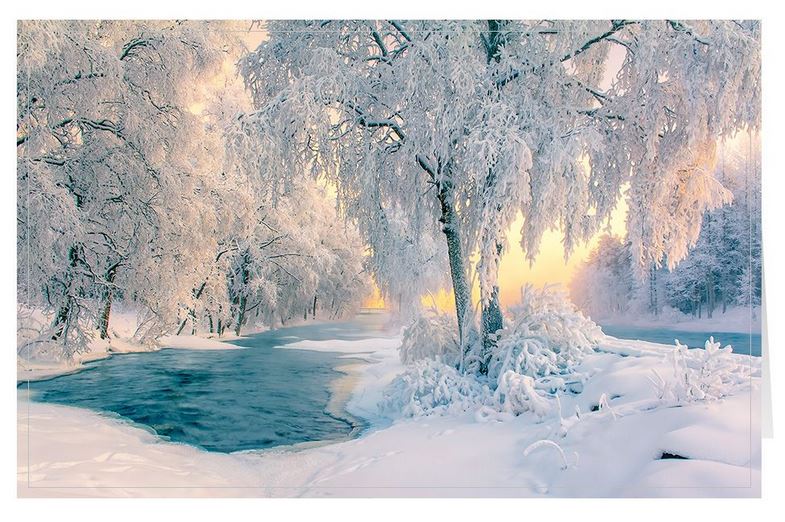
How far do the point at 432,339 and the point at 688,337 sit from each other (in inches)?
70.3

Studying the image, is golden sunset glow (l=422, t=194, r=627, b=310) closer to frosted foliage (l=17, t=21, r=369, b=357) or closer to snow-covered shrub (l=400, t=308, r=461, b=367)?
snow-covered shrub (l=400, t=308, r=461, b=367)

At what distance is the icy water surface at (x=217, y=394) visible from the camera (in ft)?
12.7

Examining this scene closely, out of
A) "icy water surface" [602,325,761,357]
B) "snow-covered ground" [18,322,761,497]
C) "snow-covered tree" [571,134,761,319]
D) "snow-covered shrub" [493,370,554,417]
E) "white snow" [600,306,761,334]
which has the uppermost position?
"snow-covered tree" [571,134,761,319]

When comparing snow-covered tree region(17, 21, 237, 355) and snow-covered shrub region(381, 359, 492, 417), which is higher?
snow-covered tree region(17, 21, 237, 355)

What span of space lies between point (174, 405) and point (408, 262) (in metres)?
2.03

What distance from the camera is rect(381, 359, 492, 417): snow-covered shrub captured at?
13.4ft

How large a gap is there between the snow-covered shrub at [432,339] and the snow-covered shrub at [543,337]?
0.37m

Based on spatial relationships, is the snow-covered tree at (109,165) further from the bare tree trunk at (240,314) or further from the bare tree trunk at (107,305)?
the bare tree trunk at (240,314)

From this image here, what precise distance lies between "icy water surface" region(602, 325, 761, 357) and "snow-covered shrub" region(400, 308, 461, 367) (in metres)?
1.13

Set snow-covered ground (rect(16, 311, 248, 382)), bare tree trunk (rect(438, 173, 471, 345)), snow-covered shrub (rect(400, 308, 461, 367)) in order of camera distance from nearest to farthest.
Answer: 1. snow-covered ground (rect(16, 311, 248, 382))
2. bare tree trunk (rect(438, 173, 471, 345))
3. snow-covered shrub (rect(400, 308, 461, 367))

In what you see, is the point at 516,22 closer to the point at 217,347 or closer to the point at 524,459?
the point at 524,459

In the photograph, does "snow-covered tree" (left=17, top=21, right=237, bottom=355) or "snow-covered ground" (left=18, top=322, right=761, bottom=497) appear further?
"snow-covered tree" (left=17, top=21, right=237, bottom=355)

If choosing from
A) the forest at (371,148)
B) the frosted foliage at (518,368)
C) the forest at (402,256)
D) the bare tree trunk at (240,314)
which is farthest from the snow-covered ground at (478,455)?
the bare tree trunk at (240,314)

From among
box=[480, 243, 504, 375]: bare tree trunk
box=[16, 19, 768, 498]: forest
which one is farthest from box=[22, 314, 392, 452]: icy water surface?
box=[480, 243, 504, 375]: bare tree trunk
